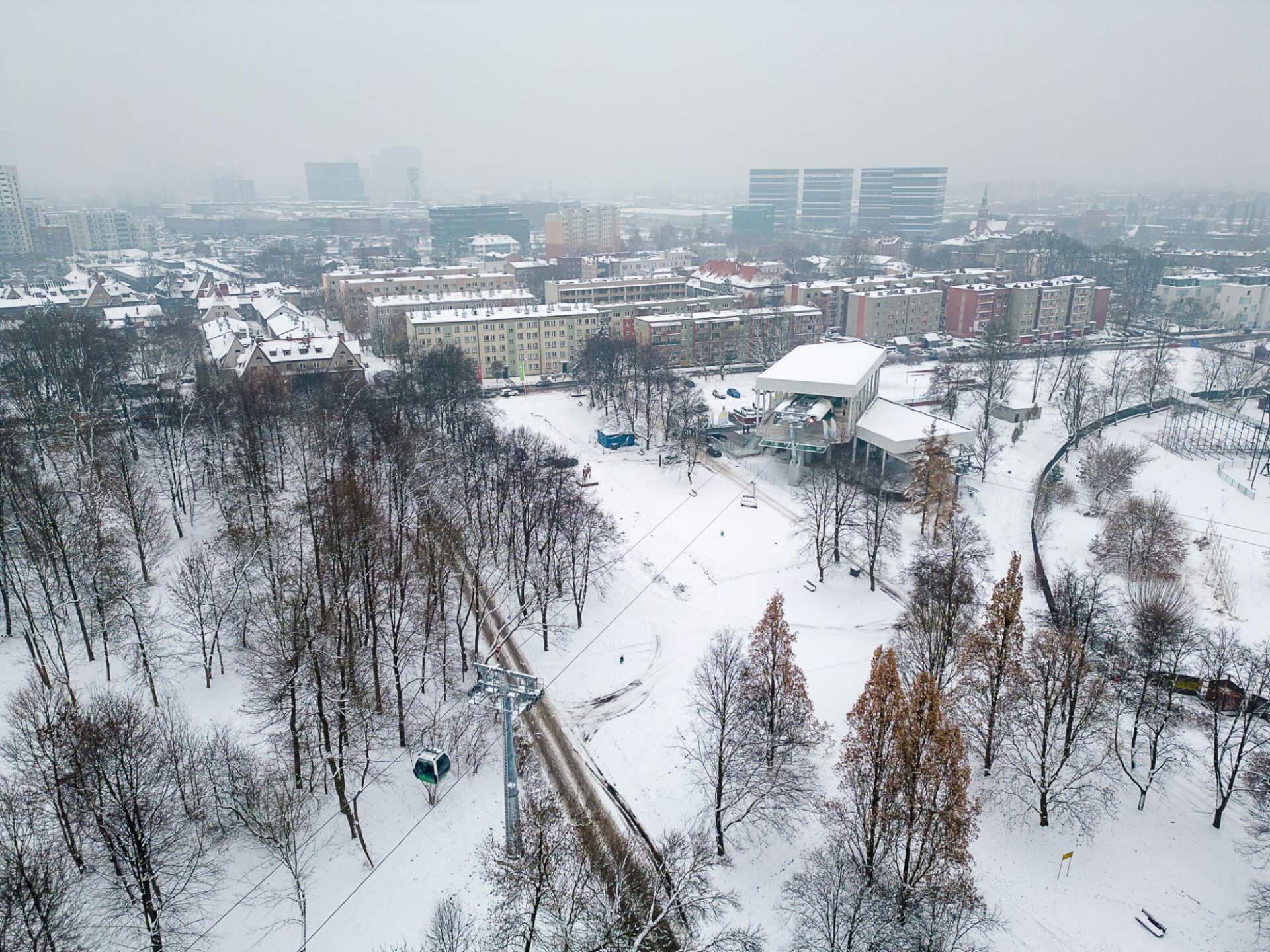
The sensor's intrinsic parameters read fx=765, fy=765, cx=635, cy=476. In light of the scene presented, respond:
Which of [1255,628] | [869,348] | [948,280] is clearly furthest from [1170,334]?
[1255,628]

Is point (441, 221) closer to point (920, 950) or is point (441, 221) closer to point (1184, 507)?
point (1184, 507)

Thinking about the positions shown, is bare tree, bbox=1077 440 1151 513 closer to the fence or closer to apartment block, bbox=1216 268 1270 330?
the fence

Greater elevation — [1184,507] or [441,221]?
[441,221]

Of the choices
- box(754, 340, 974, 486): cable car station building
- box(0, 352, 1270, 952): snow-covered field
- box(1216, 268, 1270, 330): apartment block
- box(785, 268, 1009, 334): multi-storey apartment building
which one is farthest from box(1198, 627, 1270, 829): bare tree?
box(1216, 268, 1270, 330): apartment block

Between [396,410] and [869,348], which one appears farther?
[869,348]

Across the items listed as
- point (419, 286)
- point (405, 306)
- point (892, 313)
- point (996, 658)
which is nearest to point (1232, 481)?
point (996, 658)

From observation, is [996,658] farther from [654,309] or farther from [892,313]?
[892,313]
